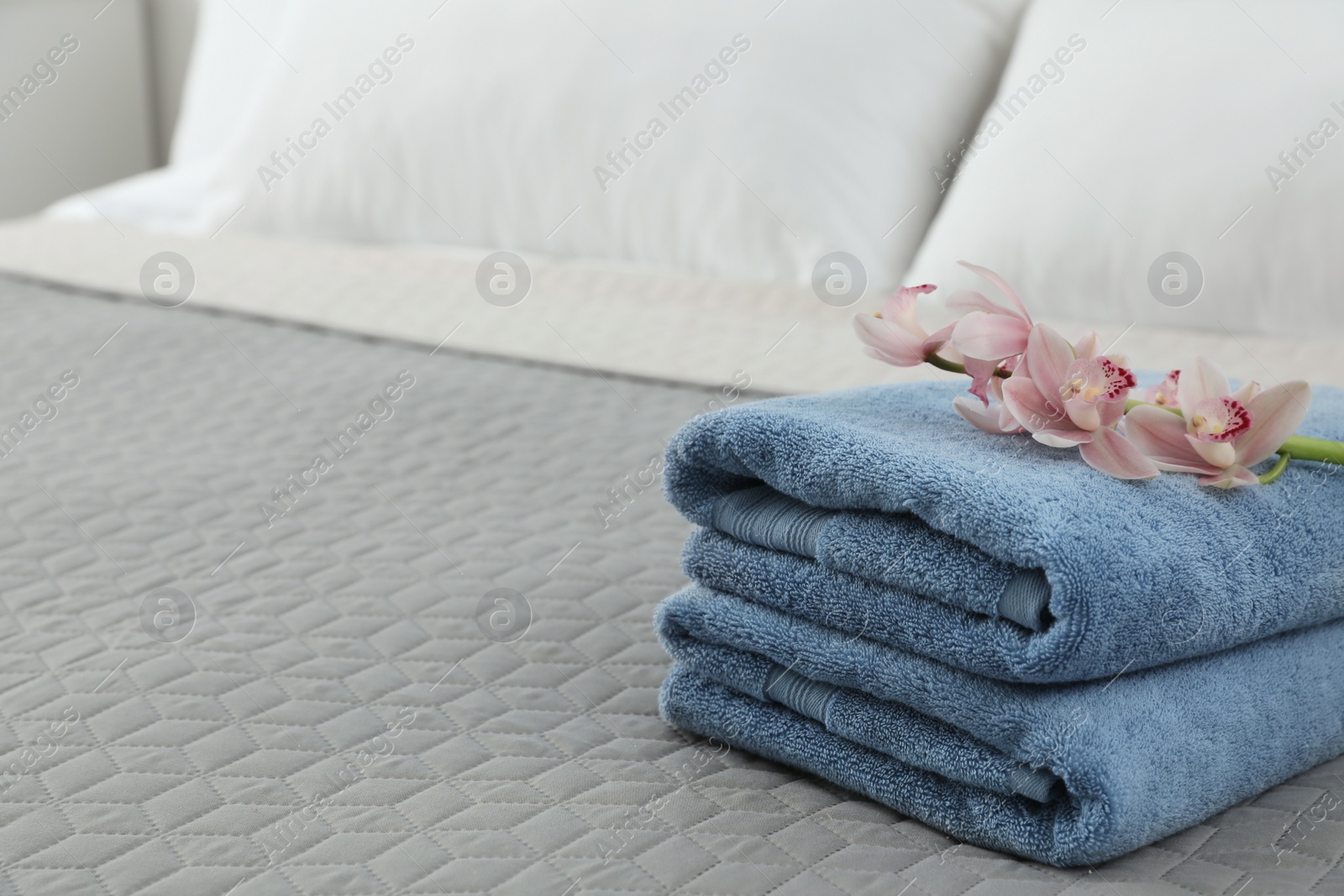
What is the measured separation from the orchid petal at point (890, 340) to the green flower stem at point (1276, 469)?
0.17 meters

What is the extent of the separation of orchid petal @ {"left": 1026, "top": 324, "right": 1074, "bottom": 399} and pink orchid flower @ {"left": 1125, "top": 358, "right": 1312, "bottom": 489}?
0.13 feet

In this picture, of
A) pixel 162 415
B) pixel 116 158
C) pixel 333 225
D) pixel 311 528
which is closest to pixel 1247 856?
pixel 311 528

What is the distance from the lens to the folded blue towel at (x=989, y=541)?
1.66ft

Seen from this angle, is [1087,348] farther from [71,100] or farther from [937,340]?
[71,100]

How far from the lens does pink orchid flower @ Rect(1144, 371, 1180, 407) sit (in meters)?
0.64

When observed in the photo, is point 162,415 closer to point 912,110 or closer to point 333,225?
point 333,225

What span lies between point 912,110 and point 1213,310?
1.63 feet

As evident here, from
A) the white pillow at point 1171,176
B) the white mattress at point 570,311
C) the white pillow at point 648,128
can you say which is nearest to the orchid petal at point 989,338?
the white mattress at point 570,311

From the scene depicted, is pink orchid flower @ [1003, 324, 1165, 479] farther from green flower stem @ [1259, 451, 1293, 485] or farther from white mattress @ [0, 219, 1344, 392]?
white mattress @ [0, 219, 1344, 392]

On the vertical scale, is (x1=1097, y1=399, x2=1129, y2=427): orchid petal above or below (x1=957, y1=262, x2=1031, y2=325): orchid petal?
below

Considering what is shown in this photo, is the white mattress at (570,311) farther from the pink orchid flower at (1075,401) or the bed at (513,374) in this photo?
the pink orchid flower at (1075,401)

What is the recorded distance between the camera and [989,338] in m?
0.61

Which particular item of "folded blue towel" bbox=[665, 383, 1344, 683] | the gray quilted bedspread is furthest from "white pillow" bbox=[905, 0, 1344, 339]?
"folded blue towel" bbox=[665, 383, 1344, 683]

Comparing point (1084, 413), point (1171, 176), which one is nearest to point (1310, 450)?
point (1084, 413)
